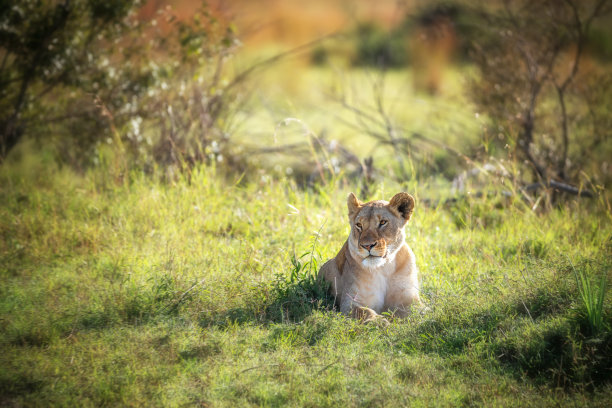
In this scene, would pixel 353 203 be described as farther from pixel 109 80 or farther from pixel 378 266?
pixel 109 80

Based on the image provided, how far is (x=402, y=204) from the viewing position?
5.29 metres

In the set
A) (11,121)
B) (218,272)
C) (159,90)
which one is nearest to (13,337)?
(218,272)

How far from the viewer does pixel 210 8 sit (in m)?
9.59

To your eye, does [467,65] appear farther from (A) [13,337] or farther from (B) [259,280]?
(A) [13,337]

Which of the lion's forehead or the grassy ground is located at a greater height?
A: the lion's forehead

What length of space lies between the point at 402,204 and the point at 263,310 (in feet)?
4.72

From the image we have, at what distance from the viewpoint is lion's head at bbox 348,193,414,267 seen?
16.5 feet

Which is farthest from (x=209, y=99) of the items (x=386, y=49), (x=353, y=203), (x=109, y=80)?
(x=386, y=49)

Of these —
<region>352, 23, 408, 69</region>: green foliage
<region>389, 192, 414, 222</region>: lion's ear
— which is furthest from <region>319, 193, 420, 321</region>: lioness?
<region>352, 23, 408, 69</region>: green foliage

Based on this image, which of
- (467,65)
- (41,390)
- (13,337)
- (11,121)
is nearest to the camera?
(41,390)

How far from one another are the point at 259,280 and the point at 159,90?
207 inches

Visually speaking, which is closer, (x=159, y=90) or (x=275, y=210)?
(x=275, y=210)

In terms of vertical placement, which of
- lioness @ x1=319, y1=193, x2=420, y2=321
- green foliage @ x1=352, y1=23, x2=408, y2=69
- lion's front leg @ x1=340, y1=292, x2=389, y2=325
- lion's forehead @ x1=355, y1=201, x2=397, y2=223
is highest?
green foliage @ x1=352, y1=23, x2=408, y2=69

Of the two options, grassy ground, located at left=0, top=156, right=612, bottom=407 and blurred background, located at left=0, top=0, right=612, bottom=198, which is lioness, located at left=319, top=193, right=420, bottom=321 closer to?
grassy ground, located at left=0, top=156, right=612, bottom=407
